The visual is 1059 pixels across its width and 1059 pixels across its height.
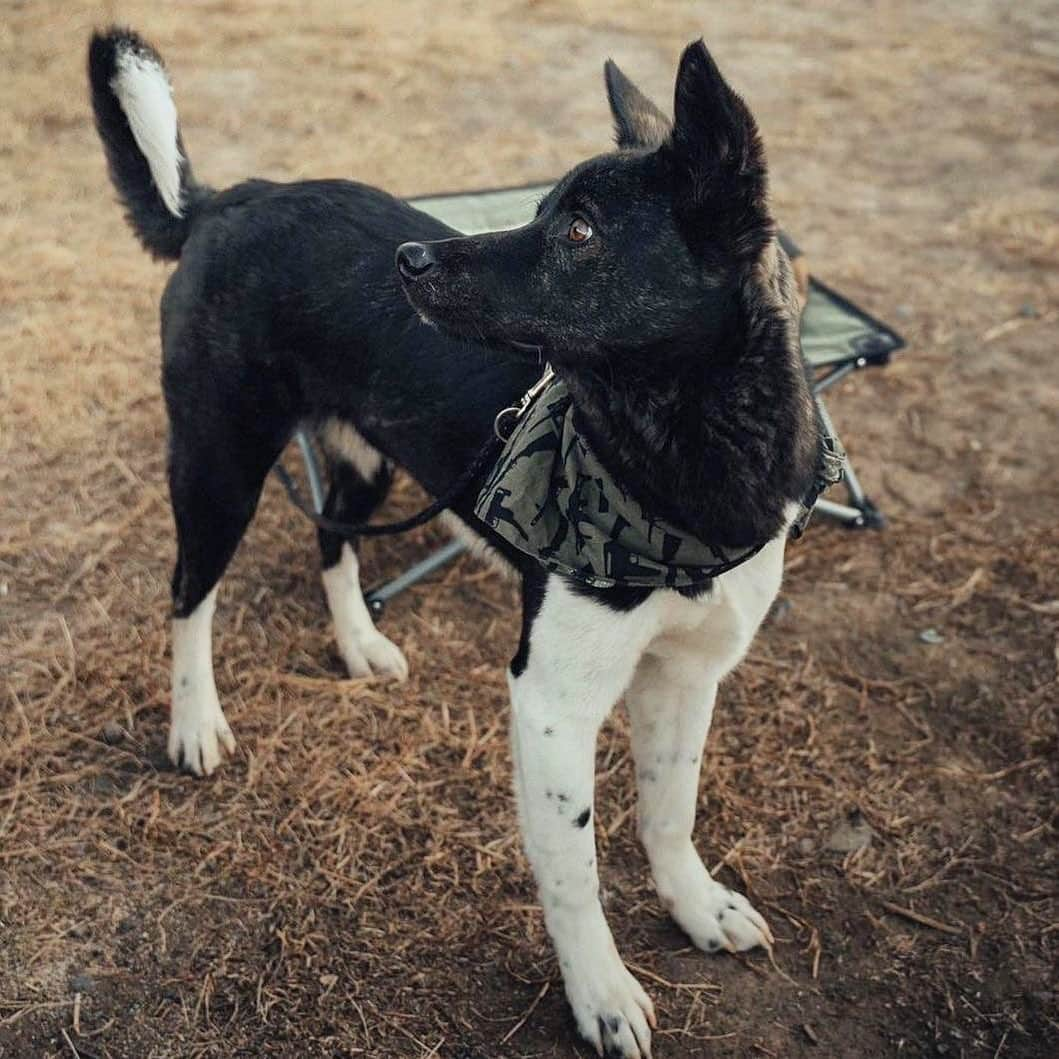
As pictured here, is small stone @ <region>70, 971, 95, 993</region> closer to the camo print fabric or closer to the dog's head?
the camo print fabric

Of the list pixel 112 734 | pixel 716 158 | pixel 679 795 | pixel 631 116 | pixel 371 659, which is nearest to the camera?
pixel 716 158

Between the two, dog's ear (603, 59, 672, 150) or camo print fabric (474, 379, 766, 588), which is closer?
camo print fabric (474, 379, 766, 588)

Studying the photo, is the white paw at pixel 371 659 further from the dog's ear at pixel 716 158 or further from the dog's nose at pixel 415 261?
the dog's ear at pixel 716 158

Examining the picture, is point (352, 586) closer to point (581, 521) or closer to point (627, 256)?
point (581, 521)

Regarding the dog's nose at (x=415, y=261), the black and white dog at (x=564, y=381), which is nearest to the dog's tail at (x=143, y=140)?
the black and white dog at (x=564, y=381)

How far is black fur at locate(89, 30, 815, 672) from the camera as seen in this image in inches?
83.3

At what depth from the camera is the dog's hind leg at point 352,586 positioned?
3586 millimetres

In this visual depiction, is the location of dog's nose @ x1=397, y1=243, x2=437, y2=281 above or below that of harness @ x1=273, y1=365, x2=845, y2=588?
above

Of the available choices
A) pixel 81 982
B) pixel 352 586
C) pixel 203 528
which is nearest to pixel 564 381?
pixel 203 528

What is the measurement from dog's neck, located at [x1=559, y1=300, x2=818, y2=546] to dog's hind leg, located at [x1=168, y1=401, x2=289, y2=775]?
1.06 m

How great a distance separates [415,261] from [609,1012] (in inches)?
63.6

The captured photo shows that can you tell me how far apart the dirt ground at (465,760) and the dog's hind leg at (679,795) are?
3.5 inches

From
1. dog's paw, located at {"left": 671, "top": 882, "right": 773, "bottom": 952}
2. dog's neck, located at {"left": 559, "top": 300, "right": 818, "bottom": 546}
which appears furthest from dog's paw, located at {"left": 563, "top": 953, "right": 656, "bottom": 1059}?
dog's neck, located at {"left": 559, "top": 300, "right": 818, "bottom": 546}

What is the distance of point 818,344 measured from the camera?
13.8 feet
